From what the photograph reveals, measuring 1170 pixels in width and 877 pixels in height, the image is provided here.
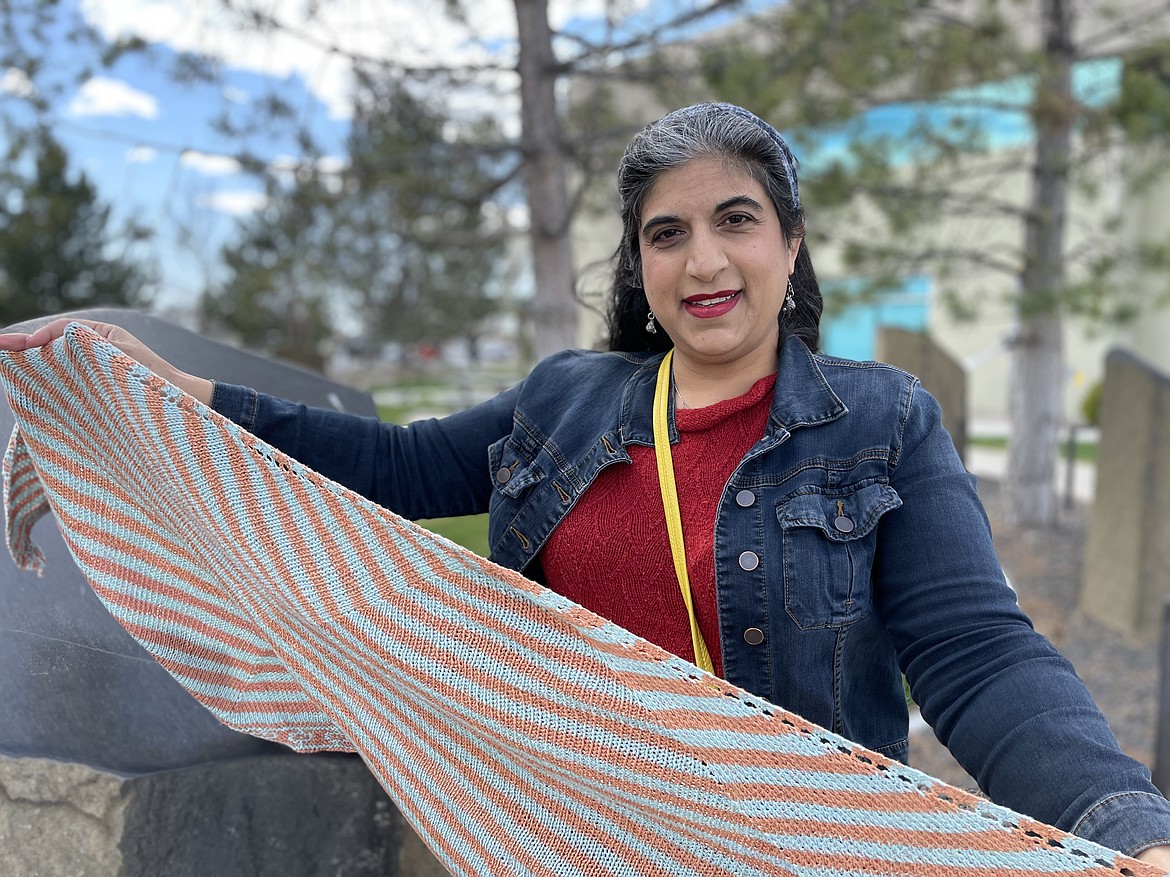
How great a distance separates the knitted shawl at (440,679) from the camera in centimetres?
138

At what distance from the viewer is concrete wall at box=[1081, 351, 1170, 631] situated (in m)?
7.27

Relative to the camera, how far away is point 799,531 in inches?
67.7

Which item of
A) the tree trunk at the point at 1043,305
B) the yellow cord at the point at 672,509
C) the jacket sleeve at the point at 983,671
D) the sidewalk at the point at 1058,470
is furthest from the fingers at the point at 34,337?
the sidewalk at the point at 1058,470

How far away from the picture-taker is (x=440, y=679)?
158 centimetres

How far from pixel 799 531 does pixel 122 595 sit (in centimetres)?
123

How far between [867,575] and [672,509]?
13.1 inches

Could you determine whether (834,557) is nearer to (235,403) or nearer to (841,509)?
(841,509)

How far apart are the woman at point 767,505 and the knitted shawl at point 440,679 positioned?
0.65 ft

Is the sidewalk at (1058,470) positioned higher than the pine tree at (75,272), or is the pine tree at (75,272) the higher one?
the pine tree at (75,272)

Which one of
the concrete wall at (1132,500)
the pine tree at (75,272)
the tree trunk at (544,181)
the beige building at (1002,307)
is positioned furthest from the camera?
the pine tree at (75,272)

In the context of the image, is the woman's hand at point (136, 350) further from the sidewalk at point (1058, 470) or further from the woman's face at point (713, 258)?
the sidewalk at point (1058, 470)

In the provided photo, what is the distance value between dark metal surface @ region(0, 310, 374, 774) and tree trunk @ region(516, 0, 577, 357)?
3717mm

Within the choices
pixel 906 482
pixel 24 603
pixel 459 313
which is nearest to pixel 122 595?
pixel 24 603

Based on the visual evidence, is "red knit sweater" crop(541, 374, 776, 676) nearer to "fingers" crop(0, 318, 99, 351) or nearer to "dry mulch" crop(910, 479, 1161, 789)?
"fingers" crop(0, 318, 99, 351)
